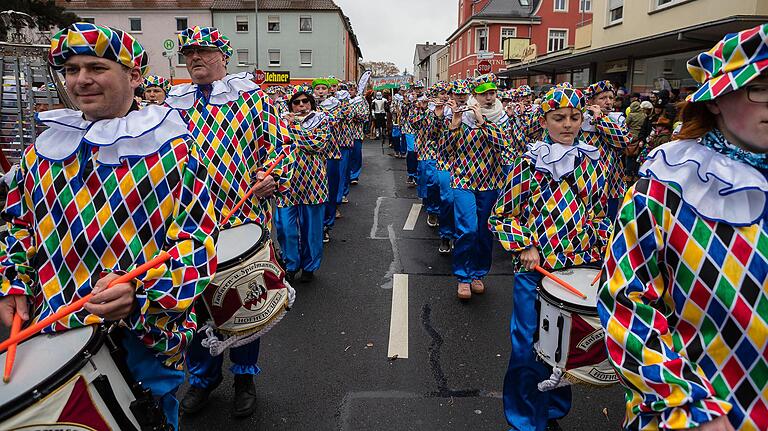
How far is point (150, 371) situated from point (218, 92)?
211 centimetres

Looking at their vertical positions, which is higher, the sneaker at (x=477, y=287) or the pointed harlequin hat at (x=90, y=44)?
the pointed harlequin hat at (x=90, y=44)

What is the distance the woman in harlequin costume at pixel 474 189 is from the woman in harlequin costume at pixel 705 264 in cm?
389

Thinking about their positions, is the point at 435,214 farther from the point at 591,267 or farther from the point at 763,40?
the point at 763,40

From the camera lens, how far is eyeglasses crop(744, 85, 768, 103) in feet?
4.87

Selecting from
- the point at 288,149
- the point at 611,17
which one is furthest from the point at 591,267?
the point at 611,17

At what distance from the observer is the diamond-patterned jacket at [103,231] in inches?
79.1

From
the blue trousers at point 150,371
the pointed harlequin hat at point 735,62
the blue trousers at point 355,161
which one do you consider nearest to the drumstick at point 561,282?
the pointed harlequin hat at point 735,62

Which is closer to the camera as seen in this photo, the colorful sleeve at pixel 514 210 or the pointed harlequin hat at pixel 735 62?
the pointed harlequin hat at pixel 735 62

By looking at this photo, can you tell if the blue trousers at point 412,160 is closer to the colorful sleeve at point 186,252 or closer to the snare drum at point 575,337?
the snare drum at point 575,337

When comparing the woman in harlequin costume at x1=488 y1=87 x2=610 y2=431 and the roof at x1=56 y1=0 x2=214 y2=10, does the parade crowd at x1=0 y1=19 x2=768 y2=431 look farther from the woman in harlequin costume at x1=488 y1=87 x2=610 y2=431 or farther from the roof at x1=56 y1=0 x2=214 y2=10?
the roof at x1=56 y1=0 x2=214 y2=10

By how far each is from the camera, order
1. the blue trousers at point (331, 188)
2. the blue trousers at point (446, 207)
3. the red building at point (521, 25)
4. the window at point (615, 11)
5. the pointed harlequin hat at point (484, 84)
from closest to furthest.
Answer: the pointed harlequin hat at point (484, 84) → the blue trousers at point (446, 207) → the blue trousers at point (331, 188) → the window at point (615, 11) → the red building at point (521, 25)

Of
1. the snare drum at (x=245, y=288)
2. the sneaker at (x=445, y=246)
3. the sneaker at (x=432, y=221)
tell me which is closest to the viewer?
the snare drum at (x=245, y=288)

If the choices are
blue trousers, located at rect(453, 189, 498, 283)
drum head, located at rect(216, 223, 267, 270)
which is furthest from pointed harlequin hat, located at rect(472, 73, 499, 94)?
drum head, located at rect(216, 223, 267, 270)

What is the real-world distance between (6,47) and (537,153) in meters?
6.70
